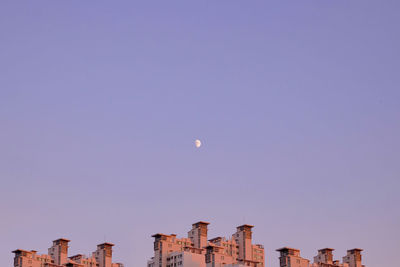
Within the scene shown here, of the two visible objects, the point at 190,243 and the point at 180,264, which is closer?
the point at 180,264

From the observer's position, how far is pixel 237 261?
180 m

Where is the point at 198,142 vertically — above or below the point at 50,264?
above

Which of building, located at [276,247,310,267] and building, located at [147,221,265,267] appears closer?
building, located at [147,221,265,267]

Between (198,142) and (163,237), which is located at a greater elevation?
(198,142)

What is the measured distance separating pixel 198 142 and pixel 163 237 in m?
26.0

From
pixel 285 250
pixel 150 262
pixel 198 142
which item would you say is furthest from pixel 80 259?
pixel 285 250

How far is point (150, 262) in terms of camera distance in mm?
196000

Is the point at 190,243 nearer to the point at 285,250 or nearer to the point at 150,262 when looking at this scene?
the point at 150,262

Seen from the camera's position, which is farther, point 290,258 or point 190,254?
point 190,254

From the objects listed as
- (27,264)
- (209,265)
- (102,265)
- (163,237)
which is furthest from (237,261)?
(27,264)

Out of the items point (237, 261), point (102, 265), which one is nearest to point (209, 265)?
point (237, 261)

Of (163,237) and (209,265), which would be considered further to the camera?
(163,237)

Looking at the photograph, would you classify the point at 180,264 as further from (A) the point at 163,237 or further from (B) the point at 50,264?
(B) the point at 50,264

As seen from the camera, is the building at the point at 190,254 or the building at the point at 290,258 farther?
the building at the point at 290,258
